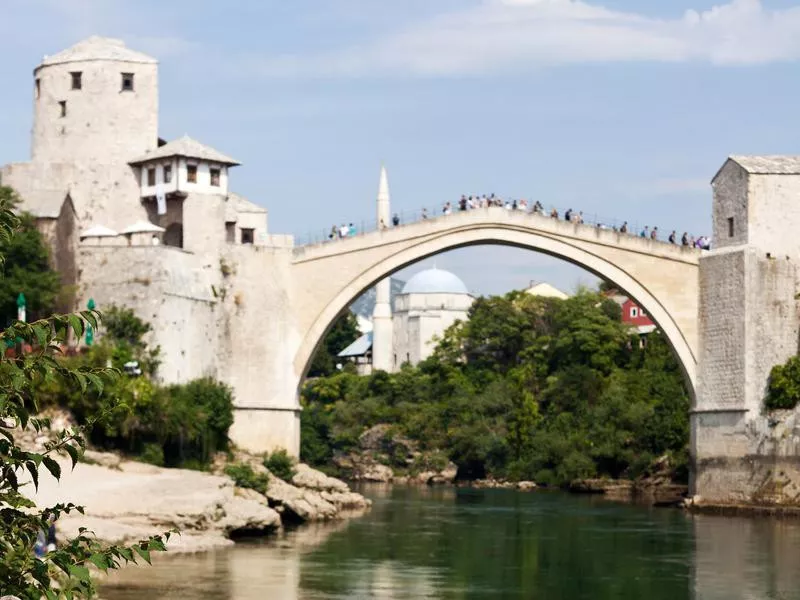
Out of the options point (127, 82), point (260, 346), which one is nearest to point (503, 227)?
point (260, 346)

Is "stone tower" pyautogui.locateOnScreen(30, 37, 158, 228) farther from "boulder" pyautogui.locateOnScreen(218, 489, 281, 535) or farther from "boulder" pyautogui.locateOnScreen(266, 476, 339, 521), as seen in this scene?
"boulder" pyautogui.locateOnScreen(218, 489, 281, 535)

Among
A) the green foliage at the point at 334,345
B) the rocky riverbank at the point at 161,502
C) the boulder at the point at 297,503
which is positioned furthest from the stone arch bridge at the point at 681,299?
the green foliage at the point at 334,345

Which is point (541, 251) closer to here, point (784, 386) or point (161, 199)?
point (784, 386)

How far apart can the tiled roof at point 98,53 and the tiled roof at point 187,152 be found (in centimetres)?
264

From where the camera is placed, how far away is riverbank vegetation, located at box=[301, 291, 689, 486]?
5069cm

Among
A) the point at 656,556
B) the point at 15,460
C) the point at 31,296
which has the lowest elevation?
the point at 656,556

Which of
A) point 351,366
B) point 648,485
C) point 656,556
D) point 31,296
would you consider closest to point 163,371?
point 31,296

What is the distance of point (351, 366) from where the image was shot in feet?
264

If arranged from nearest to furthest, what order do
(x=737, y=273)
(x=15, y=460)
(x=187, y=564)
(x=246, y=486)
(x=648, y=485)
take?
1. (x=15, y=460)
2. (x=187, y=564)
3. (x=246, y=486)
4. (x=737, y=273)
5. (x=648, y=485)

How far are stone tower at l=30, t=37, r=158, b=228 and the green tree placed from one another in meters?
3.97

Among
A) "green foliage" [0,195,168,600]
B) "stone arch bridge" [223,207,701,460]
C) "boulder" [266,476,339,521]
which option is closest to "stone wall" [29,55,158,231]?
"stone arch bridge" [223,207,701,460]

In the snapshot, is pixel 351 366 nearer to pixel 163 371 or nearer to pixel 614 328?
pixel 614 328

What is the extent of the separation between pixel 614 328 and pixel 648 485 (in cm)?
1142

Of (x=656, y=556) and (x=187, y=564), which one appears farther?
(x=656, y=556)
